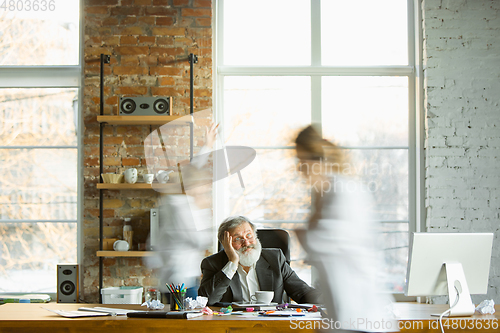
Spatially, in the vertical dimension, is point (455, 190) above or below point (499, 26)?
below

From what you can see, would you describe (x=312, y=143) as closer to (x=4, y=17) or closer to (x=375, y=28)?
(x=375, y=28)

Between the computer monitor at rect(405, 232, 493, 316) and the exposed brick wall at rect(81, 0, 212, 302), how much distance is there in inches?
88.4

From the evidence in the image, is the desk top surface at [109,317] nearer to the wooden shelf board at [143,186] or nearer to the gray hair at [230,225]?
the gray hair at [230,225]

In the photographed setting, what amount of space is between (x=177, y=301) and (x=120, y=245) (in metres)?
1.54

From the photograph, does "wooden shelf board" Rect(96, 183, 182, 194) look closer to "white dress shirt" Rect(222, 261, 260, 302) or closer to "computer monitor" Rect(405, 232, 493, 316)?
"white dress shirt" Rect(222, 261, 260, 302)

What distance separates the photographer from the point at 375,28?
165 inches

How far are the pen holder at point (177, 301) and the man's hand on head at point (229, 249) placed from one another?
45 cm

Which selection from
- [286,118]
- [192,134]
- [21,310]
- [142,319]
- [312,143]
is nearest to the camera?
[312,143]

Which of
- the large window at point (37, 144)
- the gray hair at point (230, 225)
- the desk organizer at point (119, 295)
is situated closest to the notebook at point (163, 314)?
the gray hair at point (230, 225)

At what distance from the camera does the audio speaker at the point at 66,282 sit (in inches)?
144

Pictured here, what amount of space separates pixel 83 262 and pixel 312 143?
2.87 meters

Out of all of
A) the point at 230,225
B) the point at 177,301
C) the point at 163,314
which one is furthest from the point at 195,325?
the point at 230,225

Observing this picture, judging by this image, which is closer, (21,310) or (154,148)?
(21,310)

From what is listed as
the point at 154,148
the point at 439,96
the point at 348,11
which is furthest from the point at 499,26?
the point at 154,148
